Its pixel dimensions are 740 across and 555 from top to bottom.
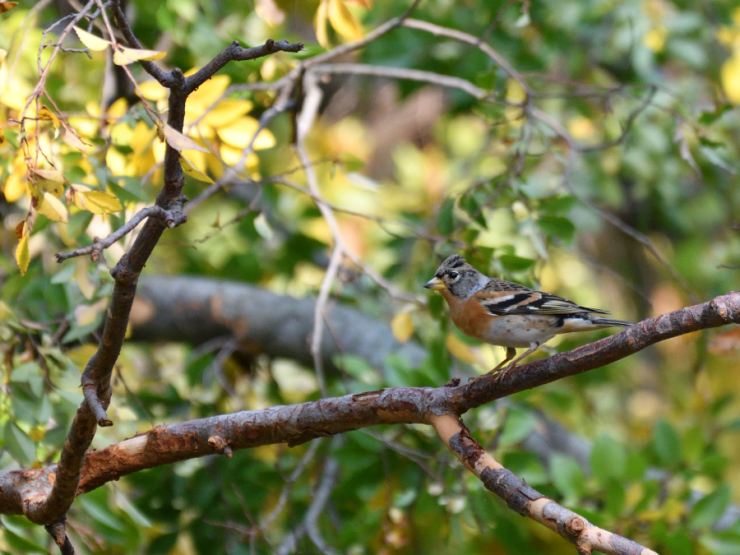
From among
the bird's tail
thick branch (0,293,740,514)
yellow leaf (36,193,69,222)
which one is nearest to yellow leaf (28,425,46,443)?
thick branch (0,293,740,514)

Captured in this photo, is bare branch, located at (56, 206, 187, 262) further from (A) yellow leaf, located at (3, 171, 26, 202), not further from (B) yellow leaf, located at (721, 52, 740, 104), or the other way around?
(B) yellow leaf, located at (721, 52, 740, 104)

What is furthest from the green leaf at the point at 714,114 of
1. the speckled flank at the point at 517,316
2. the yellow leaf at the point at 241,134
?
the yellow leaf at the point at 241,134

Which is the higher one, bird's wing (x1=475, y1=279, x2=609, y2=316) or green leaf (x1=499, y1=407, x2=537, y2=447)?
bird's wing (x1=475, y1=279, x2=609, y2=316)

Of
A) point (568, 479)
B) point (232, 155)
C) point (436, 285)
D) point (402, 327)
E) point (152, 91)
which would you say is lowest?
point (568, 479)

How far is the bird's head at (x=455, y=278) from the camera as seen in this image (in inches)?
143

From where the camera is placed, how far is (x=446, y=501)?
3414mm

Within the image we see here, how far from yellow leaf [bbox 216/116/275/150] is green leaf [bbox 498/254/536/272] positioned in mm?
1229

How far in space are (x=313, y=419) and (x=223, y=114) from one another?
168 centimetres

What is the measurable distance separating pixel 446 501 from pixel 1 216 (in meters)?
2.96

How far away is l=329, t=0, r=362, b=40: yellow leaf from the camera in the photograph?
3.19 meters

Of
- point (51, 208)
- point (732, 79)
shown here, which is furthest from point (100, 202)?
point (732, 79)

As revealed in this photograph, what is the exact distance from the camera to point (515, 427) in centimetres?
374

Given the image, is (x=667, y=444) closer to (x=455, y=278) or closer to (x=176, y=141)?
(x=455, y=278)

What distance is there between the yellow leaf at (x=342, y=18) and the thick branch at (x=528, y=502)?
1826mm
